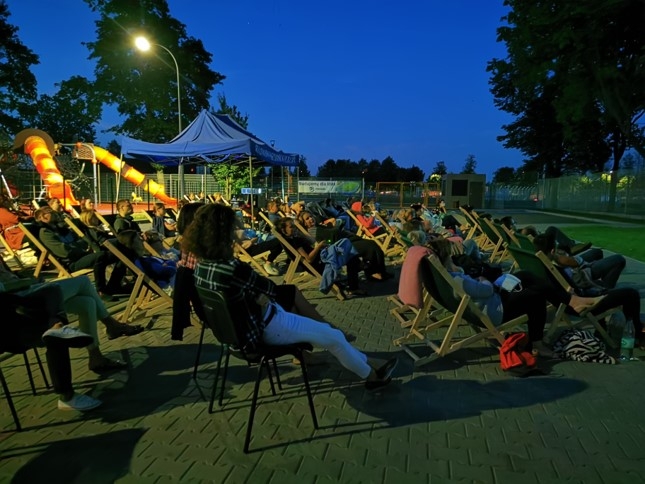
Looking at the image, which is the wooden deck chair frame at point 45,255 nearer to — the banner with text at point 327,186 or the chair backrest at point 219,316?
the chair backrest at point 219,316

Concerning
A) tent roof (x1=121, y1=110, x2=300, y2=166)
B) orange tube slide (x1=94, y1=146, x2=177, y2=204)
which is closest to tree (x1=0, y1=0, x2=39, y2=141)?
orange tube slide (x1=94, y1=146, x2=177, y2=204)

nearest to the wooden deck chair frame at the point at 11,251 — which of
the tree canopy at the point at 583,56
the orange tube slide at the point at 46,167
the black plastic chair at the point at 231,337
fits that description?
the black plastic chair at the point at 231,337

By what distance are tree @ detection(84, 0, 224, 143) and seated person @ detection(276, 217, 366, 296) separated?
107 feet

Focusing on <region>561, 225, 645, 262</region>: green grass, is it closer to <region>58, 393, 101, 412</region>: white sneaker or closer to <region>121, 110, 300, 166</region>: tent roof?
<region>121, 110, 300, 166</region>: tent roof

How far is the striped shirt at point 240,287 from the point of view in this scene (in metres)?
2.96

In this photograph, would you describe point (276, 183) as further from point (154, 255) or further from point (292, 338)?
point (292, 338)

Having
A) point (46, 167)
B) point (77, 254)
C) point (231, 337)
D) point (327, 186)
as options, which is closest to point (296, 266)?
point (77, 254)

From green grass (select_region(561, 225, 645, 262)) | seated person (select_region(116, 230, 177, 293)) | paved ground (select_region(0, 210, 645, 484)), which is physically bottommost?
paved ground (select_region(0, 210, 645, 484))

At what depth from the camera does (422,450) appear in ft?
9.41

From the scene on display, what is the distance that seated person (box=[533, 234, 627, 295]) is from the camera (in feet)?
17.4

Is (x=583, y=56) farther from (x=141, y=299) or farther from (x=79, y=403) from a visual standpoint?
(x=79, y=403)

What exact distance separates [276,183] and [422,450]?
1098 inches

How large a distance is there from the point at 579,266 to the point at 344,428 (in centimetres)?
381

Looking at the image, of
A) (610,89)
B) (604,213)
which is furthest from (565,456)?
(604,213)
